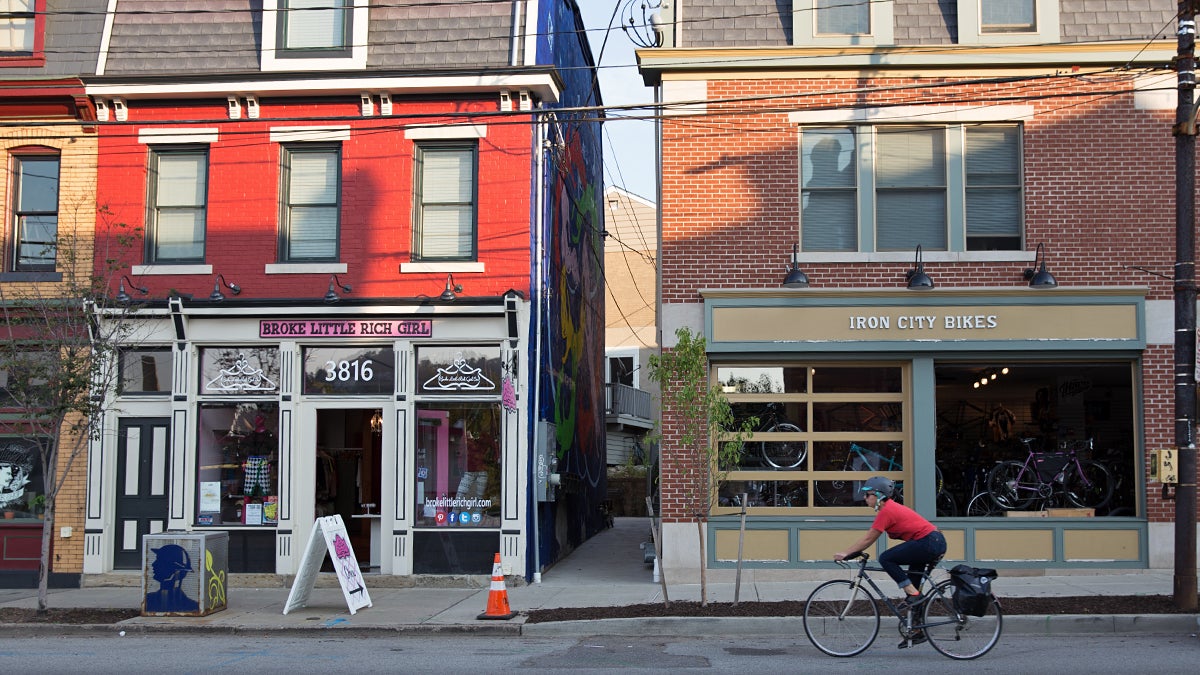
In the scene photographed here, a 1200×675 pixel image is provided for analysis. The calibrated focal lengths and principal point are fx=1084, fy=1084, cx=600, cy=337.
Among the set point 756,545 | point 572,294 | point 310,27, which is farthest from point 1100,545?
point 310,27

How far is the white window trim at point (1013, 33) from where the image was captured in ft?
49.7

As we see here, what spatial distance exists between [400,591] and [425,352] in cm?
338

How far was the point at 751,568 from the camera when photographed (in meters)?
14.8

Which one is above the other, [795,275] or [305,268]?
[305,268]

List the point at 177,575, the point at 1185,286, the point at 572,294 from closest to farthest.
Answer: the point at 1185,286 → the point at 177,575 → the point at 572,294

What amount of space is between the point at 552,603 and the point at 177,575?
14.7 ft

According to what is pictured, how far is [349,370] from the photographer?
15820mm

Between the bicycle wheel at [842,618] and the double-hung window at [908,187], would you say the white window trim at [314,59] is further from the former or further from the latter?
the bicycle wheel at [842,618]

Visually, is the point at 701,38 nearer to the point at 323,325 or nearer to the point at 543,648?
the point at 323,325

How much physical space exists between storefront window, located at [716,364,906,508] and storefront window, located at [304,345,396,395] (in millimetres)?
4823

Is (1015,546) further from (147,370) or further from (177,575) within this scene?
(147,370)

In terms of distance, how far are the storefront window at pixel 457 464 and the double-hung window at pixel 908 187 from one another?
5340 millimetres

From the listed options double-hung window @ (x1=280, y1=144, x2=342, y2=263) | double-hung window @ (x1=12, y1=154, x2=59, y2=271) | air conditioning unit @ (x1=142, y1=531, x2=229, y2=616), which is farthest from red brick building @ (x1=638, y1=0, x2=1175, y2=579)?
double-hung window @ (x1=12, y1=154, x2=59, y2=271)

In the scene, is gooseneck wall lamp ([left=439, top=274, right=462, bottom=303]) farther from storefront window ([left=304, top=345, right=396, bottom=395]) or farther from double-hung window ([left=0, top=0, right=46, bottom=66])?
double-hung window ([left=0, top=0, right=46, bottom=66])
